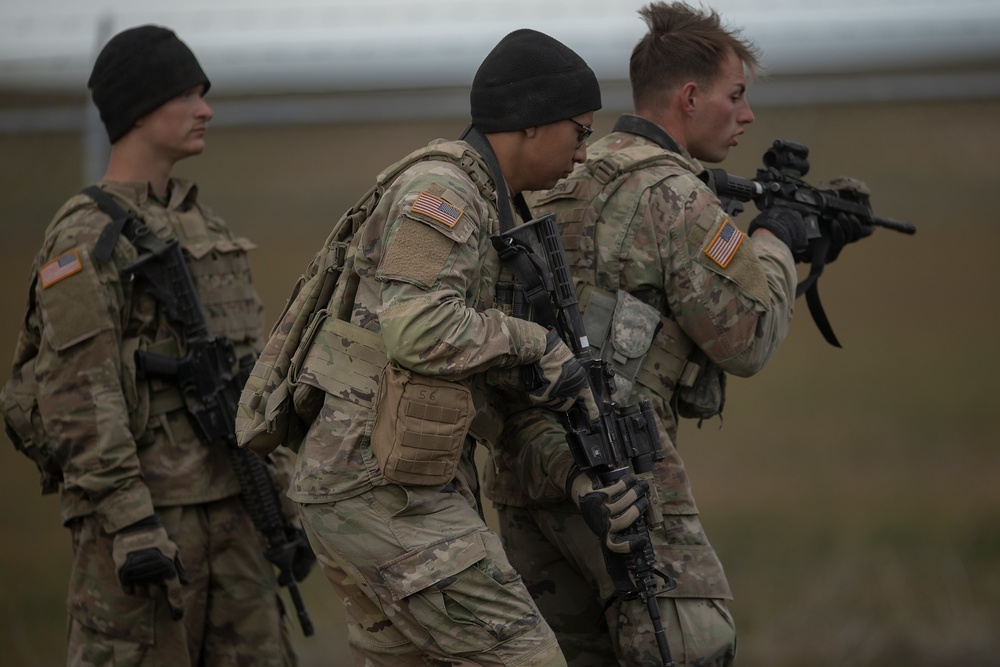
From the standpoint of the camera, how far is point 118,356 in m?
4.36

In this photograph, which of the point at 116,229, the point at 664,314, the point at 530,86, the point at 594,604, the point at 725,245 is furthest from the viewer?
the point at 116,229

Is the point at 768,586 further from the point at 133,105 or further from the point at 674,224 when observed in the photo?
the point at 133,105

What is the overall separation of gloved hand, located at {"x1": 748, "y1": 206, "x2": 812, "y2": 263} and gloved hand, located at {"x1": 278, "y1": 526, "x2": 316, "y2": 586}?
1969mm

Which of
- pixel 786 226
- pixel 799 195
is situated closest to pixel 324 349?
pixel 786 226

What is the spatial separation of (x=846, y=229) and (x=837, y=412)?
5.19 m

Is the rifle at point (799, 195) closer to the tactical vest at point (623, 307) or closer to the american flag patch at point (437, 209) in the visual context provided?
the tactical vest at point (623, 307)

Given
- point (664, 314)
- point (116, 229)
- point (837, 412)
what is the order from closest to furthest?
1. point (664, 314)
2. point (116, 229)
3. point (837, 412)

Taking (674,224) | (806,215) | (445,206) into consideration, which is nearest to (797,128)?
(806,215)

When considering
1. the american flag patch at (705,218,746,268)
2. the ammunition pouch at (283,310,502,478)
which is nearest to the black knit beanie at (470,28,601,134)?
the american flag patch at (705,218,746,268)

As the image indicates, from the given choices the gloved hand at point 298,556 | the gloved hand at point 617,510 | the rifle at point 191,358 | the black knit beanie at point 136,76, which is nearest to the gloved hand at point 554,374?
the gloved hand at point 617,510

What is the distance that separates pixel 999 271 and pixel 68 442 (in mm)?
9900

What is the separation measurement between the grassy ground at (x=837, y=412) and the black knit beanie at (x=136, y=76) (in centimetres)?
285

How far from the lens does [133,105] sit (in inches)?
184

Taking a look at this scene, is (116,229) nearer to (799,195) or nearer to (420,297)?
(420,297)
